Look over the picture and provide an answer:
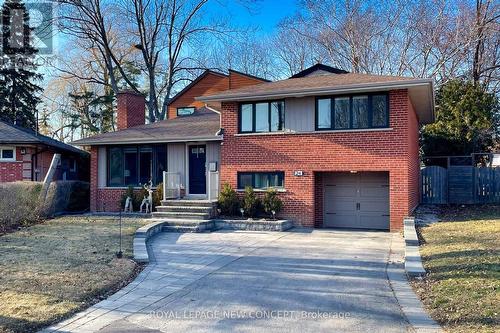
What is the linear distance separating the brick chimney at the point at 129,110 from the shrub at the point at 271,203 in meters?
9.25

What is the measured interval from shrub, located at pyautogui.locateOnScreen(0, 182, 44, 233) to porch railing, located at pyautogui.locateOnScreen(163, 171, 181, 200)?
13.8 ft

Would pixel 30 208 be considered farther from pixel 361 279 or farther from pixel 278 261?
pixel 361 279

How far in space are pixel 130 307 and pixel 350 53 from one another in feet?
97.8

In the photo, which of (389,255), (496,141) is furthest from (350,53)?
(389,255)

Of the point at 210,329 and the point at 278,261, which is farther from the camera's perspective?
the point at 278,261

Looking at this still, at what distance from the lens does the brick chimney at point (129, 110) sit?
2120 cm

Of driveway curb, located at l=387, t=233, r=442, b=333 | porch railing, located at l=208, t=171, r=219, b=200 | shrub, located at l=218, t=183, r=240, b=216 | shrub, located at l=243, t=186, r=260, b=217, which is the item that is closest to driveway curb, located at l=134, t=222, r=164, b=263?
shrub, located at l=218, t=183, r=240, b=216

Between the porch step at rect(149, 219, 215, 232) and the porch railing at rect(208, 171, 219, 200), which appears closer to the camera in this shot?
the porch step at rect(149, 219, 215, 232)

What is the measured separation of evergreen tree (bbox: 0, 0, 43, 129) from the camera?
34312 millimetres

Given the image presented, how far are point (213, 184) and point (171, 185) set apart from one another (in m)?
1.68

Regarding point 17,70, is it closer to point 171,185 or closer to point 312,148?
point 171,185

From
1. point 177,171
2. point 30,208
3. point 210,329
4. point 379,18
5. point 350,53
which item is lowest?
point 210,329

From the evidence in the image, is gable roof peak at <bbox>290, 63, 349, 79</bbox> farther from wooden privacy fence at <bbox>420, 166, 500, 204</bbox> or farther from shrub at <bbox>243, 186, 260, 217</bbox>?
shrub at <bbox>243, 186, 260, 217</bbox>

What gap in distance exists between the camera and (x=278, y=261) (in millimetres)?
9320
